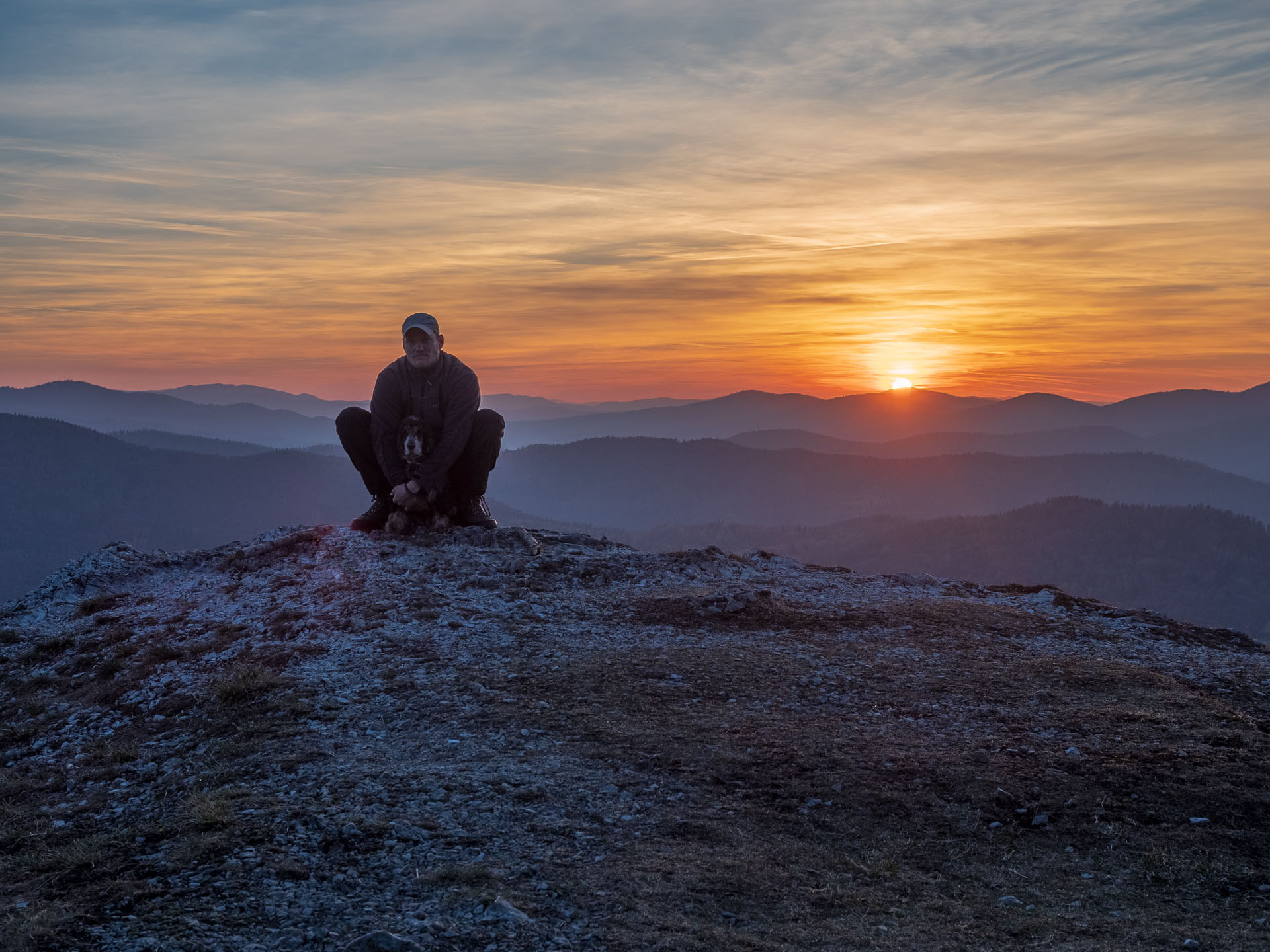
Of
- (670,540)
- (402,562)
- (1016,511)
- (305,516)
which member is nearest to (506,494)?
(305,516)

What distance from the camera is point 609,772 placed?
21.0 ft

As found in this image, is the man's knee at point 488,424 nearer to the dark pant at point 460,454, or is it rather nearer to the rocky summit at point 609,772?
the dark pant at point 460,454

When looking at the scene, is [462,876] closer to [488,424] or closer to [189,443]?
[488,424]

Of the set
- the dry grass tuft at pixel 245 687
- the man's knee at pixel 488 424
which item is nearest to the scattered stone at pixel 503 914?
the dry grass tuft at pixel 245 687

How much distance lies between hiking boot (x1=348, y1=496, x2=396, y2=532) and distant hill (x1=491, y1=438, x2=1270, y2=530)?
12666 centimetres

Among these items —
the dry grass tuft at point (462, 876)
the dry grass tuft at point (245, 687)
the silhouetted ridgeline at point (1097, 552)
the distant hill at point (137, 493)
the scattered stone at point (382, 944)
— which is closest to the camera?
the scattered stone at point (382, 944)

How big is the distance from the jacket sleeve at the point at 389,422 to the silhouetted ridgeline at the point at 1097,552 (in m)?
63.1

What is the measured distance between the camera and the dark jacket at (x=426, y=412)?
13.0 metres

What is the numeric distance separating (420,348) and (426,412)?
940 millimetres

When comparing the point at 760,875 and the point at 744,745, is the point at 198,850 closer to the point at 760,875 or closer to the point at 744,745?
the point at 760,875

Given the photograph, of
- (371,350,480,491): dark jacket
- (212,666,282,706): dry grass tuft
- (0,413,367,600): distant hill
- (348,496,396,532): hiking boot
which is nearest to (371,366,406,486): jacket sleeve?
(371,350,480,491): dark jacket

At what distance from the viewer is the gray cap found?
41.9 feet

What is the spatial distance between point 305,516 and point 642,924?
12159 cm

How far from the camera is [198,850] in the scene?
5.05 meters
